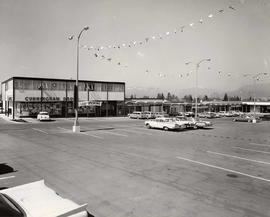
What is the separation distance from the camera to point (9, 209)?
454 centimetres

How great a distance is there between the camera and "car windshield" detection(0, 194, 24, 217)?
439 centimetres

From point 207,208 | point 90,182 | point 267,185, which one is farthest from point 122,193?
point 267,185

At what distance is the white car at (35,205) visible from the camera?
4.56 meters

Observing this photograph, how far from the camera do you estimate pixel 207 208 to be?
742 centimetres

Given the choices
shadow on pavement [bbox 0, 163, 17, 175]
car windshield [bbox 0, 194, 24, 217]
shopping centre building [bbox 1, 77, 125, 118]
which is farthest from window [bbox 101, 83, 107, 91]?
car windshield [bbox 0, 194, 24, 217]

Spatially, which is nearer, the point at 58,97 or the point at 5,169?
the point at 5,169

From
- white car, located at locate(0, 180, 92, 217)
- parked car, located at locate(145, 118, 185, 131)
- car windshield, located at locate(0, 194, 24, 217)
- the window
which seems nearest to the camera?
car windshield, located at locate(0, 194, 24, 217)

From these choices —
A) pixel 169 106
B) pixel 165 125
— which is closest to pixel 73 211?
pixel 165 125

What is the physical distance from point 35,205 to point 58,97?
47854 mm

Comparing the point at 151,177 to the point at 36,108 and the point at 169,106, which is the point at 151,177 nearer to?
the point at 36,108

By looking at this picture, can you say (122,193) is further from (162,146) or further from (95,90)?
(95,90)

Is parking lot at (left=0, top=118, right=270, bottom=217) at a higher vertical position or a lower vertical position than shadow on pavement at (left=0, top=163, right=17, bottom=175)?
lower

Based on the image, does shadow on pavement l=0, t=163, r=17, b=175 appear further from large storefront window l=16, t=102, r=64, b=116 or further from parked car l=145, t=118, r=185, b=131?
large storefront window l=16, t=102, r=64, b=116

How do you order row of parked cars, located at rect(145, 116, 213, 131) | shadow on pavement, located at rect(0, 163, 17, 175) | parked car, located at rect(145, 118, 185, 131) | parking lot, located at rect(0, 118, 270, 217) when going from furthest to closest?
row of parked cars, located at rect(145, 116, 213, 131), parked car, located at rect(145, 118, 185, 131), shadow on pavement, located at rect(0, 163, 17, 175), parking lot, located at rect(0, 118, 270, 217)
